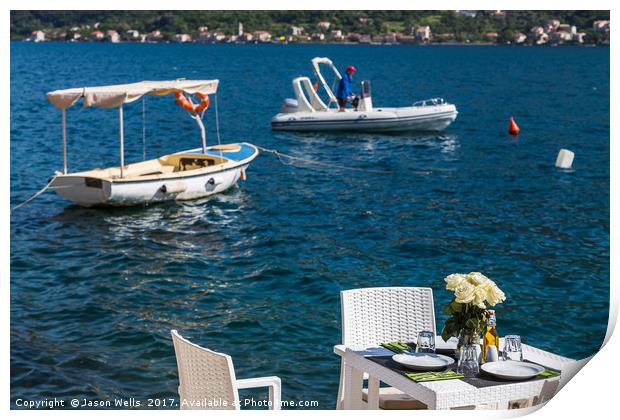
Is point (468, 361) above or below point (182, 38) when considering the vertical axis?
above

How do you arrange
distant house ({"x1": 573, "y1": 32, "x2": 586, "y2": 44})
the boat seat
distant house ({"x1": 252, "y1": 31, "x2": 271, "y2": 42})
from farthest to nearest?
distant house ({"x1": 573, "y1": 32, "x2": 586, "y2": 44}) < distant house ({"x1": 252, "y1": 31, "x2": 271, "y2": 42}) < the boat seat

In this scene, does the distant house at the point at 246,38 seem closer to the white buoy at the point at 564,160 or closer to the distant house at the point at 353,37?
the distant house at the point at 353,37

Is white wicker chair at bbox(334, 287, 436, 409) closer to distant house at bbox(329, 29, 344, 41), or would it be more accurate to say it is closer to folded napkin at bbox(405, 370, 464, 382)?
folded napkin at bbox(405, 370, 464, 382)

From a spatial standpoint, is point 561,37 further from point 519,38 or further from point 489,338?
point 489,338

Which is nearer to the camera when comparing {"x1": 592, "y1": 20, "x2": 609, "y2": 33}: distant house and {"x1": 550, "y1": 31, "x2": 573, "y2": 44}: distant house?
{"x1": 550, "y1": 31, "x2": 573, "y2": 44}: distant house

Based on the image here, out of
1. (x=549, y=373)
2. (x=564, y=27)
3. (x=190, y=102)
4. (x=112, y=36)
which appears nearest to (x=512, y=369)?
(x=549, y=373)

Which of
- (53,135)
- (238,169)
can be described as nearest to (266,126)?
(53,135)

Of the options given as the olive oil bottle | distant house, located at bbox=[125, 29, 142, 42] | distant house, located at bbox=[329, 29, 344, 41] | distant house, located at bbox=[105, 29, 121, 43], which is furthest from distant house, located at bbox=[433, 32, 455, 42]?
the olive oil bottle

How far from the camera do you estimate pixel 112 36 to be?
48.4 meters

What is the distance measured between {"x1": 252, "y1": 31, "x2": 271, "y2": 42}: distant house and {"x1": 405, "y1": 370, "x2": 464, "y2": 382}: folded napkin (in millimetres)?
41476

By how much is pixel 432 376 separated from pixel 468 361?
219 mm

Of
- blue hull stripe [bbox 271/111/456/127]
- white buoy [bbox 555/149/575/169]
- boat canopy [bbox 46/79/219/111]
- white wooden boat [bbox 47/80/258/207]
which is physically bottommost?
white buoy [bbox 555/149/575/169]

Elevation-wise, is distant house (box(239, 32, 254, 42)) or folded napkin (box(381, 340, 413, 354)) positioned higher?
folded napkin (box(381, 340, 413, 354))

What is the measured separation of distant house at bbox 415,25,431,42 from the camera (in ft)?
140
